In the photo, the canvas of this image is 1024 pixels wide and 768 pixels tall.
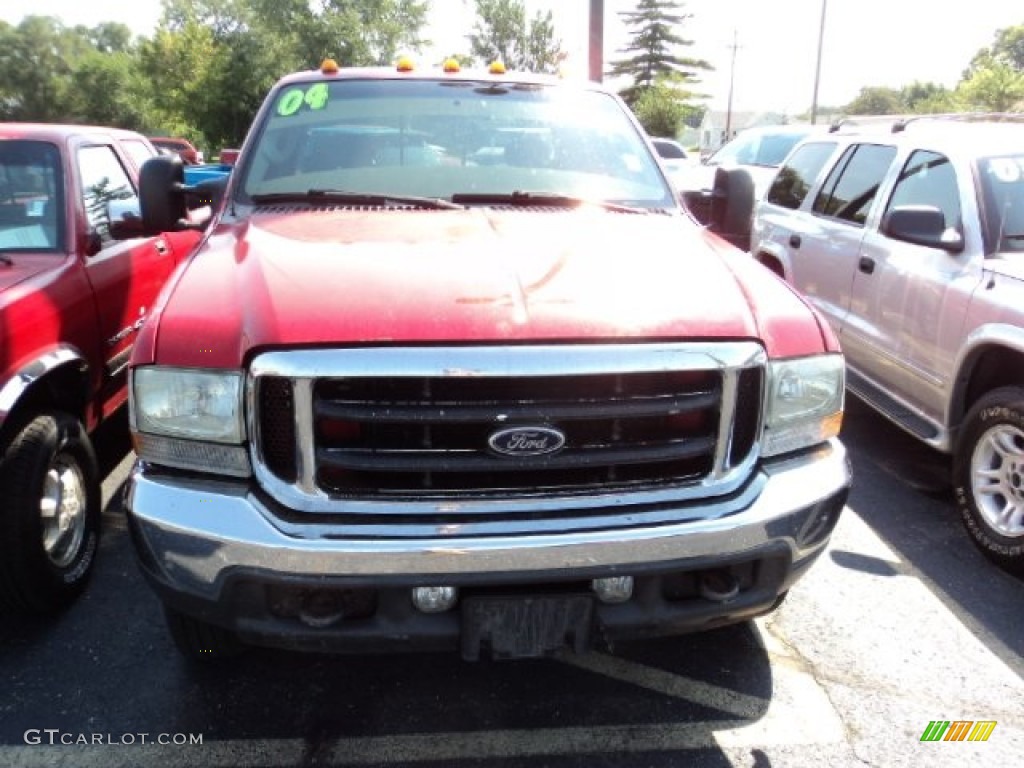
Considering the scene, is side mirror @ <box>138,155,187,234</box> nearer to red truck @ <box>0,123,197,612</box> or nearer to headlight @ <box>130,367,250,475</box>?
red truck @ <box>0,123,197,612</box>

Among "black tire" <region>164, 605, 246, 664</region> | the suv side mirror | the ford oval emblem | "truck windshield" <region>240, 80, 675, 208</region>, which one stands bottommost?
"black tire" <region>164, 605, 246, 664</region>

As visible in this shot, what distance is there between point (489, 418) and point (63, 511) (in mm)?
2053

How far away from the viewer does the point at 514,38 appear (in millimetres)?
38438

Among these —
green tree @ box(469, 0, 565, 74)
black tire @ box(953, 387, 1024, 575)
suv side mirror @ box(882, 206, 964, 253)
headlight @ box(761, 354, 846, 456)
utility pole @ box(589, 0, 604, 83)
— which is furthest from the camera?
green tree @ box(469, 0, 565, 74)

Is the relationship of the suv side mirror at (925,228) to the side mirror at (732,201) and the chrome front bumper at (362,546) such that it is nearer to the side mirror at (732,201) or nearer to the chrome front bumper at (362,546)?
the side mirror at (732,201)

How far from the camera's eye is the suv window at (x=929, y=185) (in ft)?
14.2

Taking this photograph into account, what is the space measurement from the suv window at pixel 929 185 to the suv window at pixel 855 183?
22 cm

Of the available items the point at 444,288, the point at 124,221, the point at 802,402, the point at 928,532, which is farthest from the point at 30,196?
the point at 928,532

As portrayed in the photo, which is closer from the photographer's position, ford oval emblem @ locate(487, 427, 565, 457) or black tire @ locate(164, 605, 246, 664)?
ford oval emblem @ locate(487, 427, 565, 457)

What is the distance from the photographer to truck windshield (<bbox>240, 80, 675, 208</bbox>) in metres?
3.40

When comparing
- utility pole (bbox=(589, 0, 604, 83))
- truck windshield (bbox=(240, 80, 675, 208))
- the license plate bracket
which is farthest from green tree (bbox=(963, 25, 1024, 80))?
the license plate bracket

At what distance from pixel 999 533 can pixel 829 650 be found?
44.6 inches

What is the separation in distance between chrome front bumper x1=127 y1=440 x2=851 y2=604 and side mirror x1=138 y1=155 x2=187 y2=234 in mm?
1575

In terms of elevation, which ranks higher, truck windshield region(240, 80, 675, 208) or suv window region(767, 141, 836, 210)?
truck windshield region(240, 80, 675, 208)
